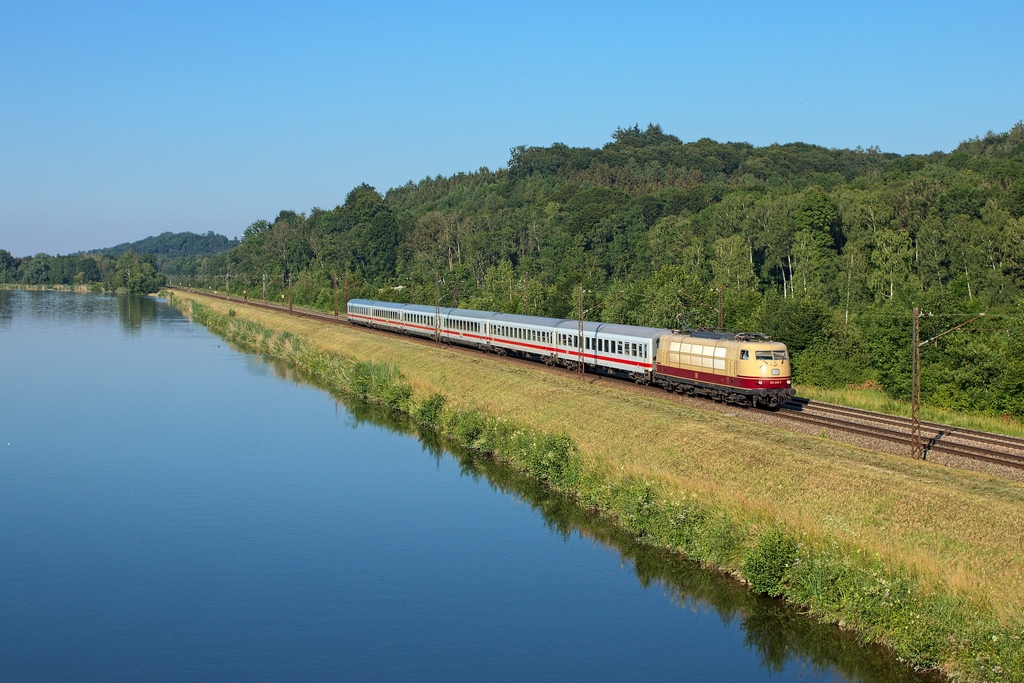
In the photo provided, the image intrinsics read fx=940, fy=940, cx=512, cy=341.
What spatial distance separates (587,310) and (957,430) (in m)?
41.7

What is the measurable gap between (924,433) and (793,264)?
72.3 metres

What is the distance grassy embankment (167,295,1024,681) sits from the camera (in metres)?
21.4

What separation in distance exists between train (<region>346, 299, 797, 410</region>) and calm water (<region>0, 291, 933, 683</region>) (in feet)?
39.4

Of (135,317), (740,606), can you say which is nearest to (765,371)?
(740,606)

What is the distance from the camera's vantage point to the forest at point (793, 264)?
174ft

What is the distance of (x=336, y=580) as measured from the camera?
28.3 meters

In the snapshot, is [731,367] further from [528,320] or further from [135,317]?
[135,317]

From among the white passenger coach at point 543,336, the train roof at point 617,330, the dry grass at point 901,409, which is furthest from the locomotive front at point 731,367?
the dry grass at point 901,409

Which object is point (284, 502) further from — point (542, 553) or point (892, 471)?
point (892, 471)

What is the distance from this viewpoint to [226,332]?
419 ft

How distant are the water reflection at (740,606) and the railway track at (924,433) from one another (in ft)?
38.0

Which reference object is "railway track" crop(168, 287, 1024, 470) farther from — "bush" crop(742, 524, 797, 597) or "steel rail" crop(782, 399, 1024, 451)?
"bush" crop(742, 524, 797, 597)

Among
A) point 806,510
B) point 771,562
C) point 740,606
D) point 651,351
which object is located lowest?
point 740,606

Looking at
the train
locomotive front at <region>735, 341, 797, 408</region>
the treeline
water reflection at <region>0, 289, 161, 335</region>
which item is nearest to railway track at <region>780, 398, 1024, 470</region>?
locomotive front at <region>735, 341, 797, 408</region>
